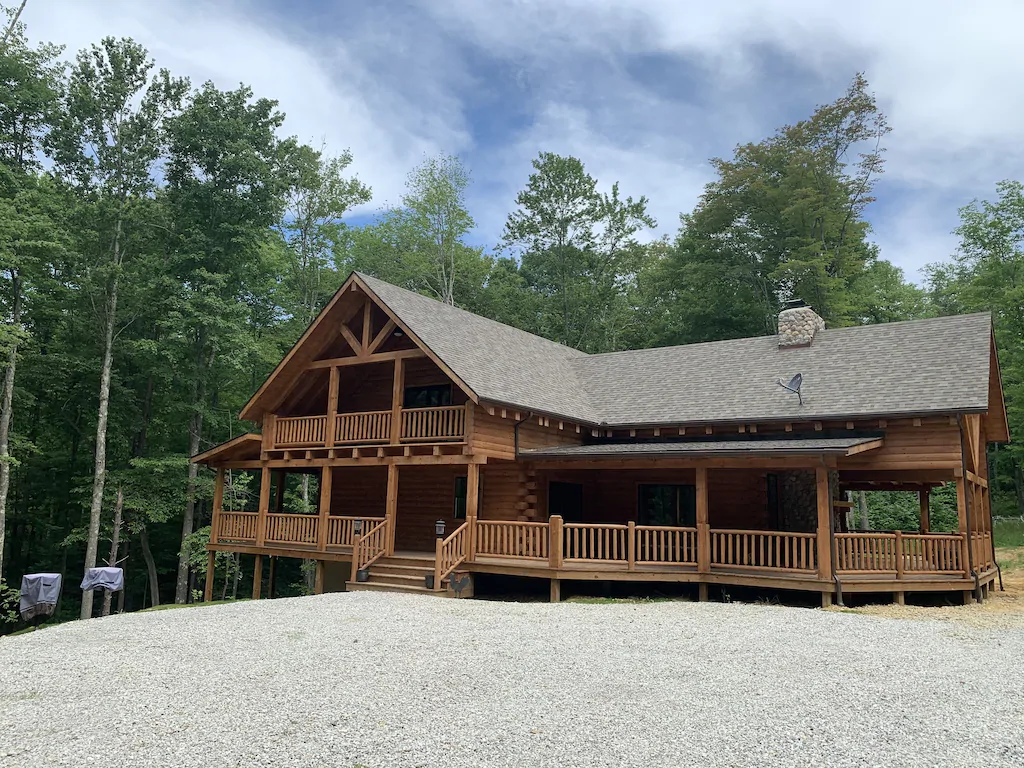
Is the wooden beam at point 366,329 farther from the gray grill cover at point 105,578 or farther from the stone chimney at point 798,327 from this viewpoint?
the stone chimney at point 798,327

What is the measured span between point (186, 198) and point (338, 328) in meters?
12.1

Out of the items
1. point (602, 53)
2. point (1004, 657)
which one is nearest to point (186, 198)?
point (602, 53)

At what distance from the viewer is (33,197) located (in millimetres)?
24391

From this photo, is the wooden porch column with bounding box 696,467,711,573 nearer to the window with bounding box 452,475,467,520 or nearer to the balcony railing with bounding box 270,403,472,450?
→ the balcony railing with bounding box 270,403,472,450

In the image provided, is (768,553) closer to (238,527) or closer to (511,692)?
(511,692)

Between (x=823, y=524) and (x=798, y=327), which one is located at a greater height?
(x=798, y=327)

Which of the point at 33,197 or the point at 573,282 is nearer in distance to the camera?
the point at 33,197

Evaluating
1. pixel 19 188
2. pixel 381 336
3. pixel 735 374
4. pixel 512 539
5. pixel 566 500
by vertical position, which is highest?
pixel 19 188

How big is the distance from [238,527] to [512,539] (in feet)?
27.7

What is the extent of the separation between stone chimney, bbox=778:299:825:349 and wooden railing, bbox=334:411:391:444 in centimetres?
1101

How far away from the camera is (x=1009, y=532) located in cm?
2945

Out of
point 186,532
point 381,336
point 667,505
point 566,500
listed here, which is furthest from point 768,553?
point 186,532

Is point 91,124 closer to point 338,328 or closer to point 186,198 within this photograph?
point 186,198

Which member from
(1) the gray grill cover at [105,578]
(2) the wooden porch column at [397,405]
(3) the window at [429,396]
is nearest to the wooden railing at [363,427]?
(2) the wooden porch column at [397,405]
